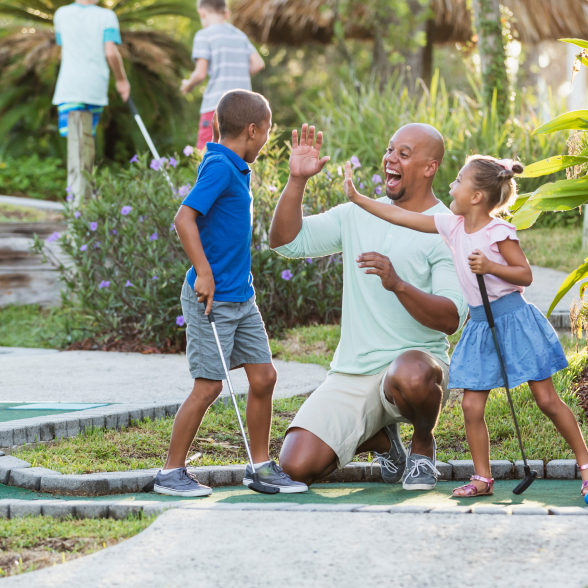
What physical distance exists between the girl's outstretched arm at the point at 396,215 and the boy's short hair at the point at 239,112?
1.37ft

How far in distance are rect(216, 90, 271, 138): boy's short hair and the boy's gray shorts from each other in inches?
25.6

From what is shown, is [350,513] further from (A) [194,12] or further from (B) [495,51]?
(A) [194,12]

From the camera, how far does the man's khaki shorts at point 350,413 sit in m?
3.57

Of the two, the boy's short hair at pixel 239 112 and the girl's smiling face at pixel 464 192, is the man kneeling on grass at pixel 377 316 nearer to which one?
the boy's short hair at pixel 239 112

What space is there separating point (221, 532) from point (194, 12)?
11.6 metres

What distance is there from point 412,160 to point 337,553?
6.09ft

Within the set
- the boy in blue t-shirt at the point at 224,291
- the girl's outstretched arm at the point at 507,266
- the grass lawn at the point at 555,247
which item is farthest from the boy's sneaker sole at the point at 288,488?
the grass lawn at the point at 555,247

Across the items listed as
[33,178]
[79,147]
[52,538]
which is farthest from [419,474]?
[33,178]

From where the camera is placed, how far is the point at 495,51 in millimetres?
9578

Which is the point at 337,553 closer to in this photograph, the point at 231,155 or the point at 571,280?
the point at 231,155

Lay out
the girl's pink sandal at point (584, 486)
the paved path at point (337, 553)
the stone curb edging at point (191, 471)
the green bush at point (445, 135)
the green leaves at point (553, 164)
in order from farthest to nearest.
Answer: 1. the green bush at point (445, 135)
2. the green leaves at point (553, 164)
3. the stone curb edging at point (191, 471)
4. the girl's pink sandal at point (584, 486)
5. the paved path at point (337, 553)

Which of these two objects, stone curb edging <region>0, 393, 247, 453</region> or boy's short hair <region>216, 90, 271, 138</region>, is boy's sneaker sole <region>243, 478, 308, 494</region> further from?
boy's short hair <region>216, 90, 271, 138</region>

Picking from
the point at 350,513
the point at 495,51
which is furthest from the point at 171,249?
the point at 495,51

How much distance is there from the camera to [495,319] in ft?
10.8
